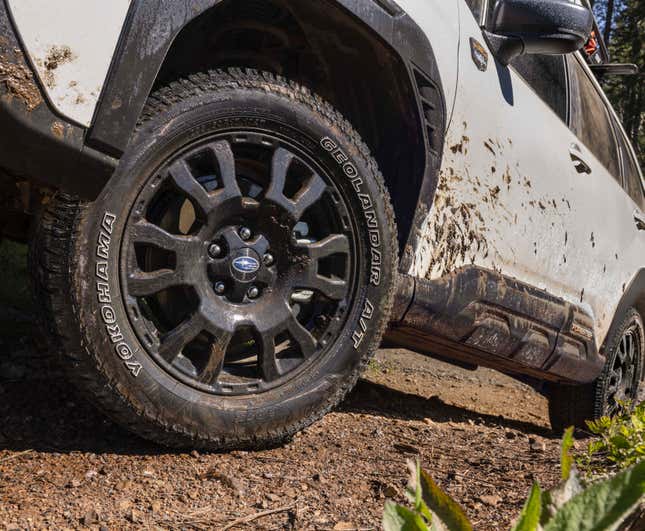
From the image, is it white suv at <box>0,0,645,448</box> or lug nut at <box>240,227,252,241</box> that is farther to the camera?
lug nut at <box>240,227,252,241</box>

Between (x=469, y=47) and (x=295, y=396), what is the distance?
4.54 feet

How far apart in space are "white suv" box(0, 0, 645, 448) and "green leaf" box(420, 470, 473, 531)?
94cm

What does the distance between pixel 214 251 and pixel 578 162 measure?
208 cm

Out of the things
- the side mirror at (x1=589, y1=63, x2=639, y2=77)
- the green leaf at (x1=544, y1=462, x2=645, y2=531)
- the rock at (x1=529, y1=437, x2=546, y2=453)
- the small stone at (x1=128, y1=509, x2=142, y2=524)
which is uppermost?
the side mirror at (x1=589, y1=63, x2=639, y2=77)

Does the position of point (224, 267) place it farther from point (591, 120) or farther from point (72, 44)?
point (591, 120)

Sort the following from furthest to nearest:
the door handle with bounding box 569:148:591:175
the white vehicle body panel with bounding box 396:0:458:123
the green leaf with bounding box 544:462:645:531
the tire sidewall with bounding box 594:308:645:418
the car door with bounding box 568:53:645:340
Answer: the tire sidewall with bounding box 594:308:645:418, the car door with bounding box 568:53:645:340, the door handle with bounding box 569:148:591:175, the white vehicle body panel with bounding box 396:0:458:123, the green leaf with bounding box 544:462:645:531

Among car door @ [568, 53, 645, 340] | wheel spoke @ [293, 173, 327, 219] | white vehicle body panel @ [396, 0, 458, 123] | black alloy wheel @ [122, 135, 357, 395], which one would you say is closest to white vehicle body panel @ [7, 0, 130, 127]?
black alloy wheel @ [122, 135, 357, 395]

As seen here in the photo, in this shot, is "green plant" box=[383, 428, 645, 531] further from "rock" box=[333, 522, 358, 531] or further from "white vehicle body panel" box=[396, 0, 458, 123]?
"white vehicle body panel" box=[396, 0, 458, 123]

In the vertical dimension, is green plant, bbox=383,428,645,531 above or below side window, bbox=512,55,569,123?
below

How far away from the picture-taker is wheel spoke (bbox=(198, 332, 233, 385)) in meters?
2.01

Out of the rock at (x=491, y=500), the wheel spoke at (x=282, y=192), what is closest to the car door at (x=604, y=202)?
the wheel spoke at (x=282, y=192)

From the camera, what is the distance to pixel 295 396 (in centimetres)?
214

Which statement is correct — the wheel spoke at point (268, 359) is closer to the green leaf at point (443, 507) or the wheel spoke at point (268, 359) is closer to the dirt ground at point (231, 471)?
the dirt ground at point (231, 471)

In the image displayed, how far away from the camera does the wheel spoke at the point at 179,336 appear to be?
1964mm
